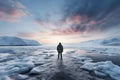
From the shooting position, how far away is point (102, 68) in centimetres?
909

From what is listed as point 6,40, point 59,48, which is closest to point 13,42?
point 6,40

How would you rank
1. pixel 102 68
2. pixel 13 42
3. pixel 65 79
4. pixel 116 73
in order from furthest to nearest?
pixel 13 42
pixel 102 68
pixel 116 73
pixel 65 79

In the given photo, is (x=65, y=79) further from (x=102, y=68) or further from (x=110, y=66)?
(x=110, y=66)

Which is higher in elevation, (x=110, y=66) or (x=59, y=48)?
(x=59, y=48)

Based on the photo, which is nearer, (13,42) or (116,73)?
(116,73)

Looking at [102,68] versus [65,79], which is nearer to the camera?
[65,79]

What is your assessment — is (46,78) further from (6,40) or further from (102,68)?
(6,40)

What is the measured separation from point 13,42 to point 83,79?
624ft

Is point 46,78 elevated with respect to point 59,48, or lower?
lower

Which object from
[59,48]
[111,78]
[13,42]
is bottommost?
[111,78]

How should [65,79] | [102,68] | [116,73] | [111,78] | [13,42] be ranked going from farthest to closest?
[13,42] → [102,68] → [116,73] → [111,78] → [65,79]

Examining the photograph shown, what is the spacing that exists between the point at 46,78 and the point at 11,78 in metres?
2.21

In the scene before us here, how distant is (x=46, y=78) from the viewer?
661 centimetres

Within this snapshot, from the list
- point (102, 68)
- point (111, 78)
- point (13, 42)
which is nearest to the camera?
point (111, 78)
